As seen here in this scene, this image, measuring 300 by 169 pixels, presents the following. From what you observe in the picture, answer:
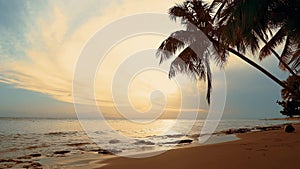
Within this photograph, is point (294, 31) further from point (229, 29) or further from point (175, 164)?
point (175, 164)

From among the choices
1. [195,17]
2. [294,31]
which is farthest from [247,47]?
[195,17]

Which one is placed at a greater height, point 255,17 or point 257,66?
point 255,17

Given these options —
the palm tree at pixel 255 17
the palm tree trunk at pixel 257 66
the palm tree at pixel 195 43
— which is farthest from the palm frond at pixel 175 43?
the palm tree at pixel 255 17

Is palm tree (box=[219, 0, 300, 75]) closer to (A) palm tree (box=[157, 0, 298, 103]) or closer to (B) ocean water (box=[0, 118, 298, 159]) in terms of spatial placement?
(A) palm tree (box=[157, 0, 298, 103])

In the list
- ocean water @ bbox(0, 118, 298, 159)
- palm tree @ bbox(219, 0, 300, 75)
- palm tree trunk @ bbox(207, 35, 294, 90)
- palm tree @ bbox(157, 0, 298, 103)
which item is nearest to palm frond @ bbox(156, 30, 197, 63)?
palm tree @ bbox(157, 0, 298, 103)

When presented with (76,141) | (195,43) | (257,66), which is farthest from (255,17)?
(76,141)

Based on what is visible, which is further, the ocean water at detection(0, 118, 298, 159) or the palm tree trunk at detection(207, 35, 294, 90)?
the ocean water at detection(0, 118, 298, 159)

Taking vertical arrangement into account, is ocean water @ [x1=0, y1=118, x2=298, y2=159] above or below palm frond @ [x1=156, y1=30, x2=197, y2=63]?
below

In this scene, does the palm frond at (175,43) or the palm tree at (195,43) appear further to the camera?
the palm frond at (175,43)

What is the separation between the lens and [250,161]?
7.61m

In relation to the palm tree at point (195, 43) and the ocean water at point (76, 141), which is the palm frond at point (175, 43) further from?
the ocean water at point (76, 141)

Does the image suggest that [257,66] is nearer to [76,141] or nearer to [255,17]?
[255,17]

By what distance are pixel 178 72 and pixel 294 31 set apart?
5.18 metres

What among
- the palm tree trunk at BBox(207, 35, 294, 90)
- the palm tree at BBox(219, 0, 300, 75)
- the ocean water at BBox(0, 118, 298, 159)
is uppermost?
the palm tree at BBox(219, 0, 300, 75)
